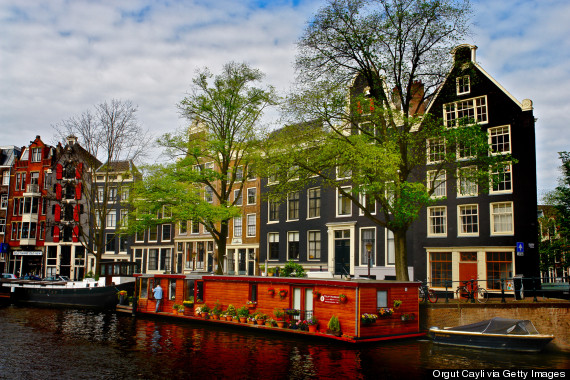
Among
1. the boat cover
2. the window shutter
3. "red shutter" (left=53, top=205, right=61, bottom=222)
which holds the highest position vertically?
"red shutter" (left=53, top=205, right=61, bottom=222)

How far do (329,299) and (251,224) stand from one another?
25603 millimetres

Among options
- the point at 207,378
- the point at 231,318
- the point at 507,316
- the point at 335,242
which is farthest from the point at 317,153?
the point at 335,242

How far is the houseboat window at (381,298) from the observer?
831 inches

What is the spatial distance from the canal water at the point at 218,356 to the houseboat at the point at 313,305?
0.50 m

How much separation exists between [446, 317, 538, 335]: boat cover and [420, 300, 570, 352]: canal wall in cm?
143

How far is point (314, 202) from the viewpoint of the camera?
40.5m

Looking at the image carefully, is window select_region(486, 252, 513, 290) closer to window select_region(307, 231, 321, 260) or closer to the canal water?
the canal water

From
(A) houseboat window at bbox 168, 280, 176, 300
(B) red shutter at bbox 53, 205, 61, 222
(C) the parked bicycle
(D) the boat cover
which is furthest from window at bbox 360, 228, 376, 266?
(B) red shutter at bbox 53, 205, 61, 222

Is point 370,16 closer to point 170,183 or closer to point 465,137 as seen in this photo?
point 465,137

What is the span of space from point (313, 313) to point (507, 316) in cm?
786

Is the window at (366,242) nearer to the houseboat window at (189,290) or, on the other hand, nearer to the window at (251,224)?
the houseboat window at (189,290)

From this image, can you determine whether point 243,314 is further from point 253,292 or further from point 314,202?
point 314,202

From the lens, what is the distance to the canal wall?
782 inches

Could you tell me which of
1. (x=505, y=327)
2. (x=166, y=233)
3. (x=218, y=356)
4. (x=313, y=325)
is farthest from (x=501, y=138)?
(x=166, y=233)
